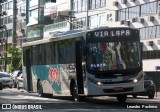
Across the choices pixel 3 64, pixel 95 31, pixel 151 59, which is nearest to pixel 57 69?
pixel 95 31

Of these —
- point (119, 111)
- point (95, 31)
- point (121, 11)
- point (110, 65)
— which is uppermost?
point (121, 11)

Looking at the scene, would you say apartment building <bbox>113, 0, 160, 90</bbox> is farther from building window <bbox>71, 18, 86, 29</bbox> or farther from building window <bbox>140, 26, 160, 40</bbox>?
building window <bbox>71, 18, 86, 29</bbox>

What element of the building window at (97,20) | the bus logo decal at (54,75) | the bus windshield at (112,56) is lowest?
the bus logo decal at (54,75)

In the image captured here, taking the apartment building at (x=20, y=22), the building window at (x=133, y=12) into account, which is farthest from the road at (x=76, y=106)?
the apartment building at (x=20, y=22)

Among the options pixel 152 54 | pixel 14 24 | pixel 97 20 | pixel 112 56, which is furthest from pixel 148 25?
pixel 14 24

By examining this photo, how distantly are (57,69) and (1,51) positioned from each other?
77470mm

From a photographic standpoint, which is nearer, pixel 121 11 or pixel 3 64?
pixel 121 11

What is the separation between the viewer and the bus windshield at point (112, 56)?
20.7 m

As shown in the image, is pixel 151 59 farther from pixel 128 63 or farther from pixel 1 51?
pixel 1 51

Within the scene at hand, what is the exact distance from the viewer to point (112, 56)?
20.8 m

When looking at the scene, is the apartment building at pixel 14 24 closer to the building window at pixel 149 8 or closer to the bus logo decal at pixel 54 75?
the building window at pixel 149 8

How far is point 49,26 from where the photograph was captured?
239ft

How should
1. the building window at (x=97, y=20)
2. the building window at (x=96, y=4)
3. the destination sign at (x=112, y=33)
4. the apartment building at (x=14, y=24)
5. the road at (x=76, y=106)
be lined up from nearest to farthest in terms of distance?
the road at (x=76, y=106)
the destination sign at (x=112, y=33)
the building window at (x=97, y=20)
the building window at (x=96, y=4)
the apartment building at (x=14, y=24)

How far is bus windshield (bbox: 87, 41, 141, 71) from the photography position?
20672 mm
